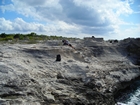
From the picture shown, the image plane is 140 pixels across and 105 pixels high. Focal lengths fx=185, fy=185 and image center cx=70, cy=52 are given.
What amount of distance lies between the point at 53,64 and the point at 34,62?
214cm

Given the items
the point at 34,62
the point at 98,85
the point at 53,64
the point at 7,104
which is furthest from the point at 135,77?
the point at 7,104

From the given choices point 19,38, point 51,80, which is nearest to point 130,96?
point 51,80

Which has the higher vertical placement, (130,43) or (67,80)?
(130,43)

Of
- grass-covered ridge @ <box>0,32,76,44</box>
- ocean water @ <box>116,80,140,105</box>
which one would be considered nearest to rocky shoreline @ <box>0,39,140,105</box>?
ocean water @ <box>116,80,140,105</box>

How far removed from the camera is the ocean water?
63.4 ft

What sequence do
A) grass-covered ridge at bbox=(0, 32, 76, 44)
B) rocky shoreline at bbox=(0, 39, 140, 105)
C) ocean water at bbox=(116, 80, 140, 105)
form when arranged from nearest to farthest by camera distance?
rocky shoreline at bbox=(0, 39, 140, 105) < ocean water at bbox=(116, 80, 140, 105) < grass-covered ridge at bbox=(0, 32, 76, 44)

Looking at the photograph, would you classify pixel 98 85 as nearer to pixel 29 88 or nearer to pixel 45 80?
pixel 45 80

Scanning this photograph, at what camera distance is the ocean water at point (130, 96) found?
19328 mm

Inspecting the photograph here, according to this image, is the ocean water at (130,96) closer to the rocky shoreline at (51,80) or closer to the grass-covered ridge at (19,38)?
the rocky shoreline at (51,80)

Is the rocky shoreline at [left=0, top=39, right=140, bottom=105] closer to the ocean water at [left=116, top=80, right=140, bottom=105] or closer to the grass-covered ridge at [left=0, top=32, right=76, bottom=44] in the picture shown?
the ocean water at [left=116, top=80, right=140, bottom=105]

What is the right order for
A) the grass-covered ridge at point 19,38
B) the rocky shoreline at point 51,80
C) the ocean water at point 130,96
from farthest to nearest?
the grass-covered ridge at point 19,38 < the ocean water at point 130,96 < the rocky shoreline at point 51,80

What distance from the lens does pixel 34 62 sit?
1877cm

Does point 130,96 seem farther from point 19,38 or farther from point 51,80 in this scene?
point 19,38

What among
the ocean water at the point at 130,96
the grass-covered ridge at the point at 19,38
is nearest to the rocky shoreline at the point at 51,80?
the ocean water at the point at 130,96
